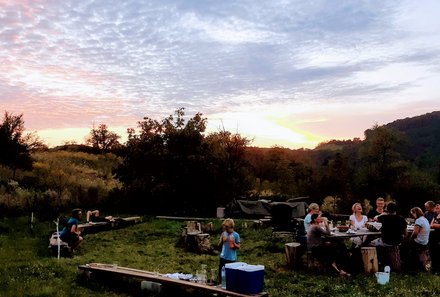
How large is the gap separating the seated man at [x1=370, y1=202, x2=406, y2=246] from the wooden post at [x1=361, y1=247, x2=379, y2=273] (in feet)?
2.60

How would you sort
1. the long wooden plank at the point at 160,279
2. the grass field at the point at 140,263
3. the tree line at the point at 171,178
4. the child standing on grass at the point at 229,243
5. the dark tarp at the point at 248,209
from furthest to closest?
the tree line at the point at 171,178 < the dark tarp at the point at 248,209 < the child standing on grass at the point at 229,243 < the grass field at the point at 140,263 < the long wooden plank at the point at 160,279

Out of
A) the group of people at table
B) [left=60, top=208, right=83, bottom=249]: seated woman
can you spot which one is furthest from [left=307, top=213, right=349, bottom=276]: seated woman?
[left=60, top=208, right=83, bottom=249]: seated woman

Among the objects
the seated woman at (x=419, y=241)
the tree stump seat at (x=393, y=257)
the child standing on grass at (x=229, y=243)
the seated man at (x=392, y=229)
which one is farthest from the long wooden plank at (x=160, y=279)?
the seated woman at (x=419, y=241)

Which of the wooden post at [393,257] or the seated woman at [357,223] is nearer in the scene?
the wooden post at [393,257]

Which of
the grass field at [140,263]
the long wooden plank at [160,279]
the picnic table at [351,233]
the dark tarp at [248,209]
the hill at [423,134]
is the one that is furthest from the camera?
the hill at [423,134]

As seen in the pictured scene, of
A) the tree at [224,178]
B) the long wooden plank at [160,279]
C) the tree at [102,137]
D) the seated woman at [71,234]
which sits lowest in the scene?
the long wooden plank at [160,279]

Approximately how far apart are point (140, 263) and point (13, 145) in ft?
79.3

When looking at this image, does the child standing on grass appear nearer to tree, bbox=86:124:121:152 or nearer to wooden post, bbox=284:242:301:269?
wooden post, bbox=284:242:301:269

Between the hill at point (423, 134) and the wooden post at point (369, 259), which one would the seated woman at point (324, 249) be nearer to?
the wooden post at point (369, 259)

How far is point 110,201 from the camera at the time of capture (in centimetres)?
3109

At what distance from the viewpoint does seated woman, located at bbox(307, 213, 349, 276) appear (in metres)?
12.8

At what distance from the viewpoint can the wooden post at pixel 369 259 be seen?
41.5 ft

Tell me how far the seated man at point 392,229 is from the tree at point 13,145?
1076 inches

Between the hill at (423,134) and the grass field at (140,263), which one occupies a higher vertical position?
the hill at (423,134)
